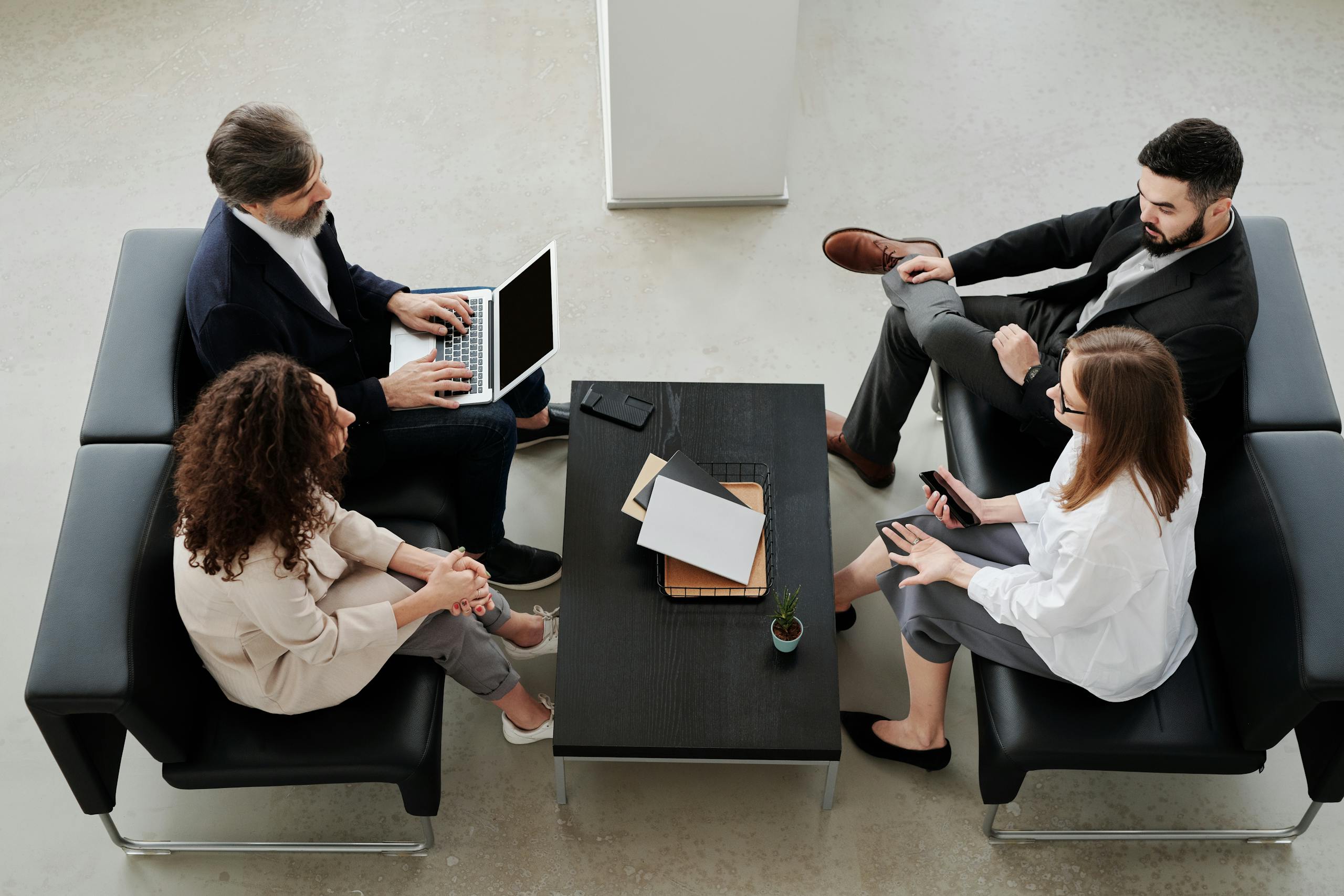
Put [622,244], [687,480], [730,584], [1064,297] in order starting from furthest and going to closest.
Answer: [622,244] < [1064,297] < [687,480] < [730,584]

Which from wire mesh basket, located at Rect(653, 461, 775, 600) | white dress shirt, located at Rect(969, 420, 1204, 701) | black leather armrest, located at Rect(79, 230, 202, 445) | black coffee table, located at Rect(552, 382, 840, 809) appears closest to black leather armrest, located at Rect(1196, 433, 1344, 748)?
white dress shirt, located at Rect(969, 420, 1204, 701)

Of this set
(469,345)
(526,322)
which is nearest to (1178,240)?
(526,322)

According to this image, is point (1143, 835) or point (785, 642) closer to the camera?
point (785, 642)

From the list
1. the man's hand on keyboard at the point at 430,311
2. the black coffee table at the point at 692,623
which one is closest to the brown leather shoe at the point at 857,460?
the black coffee table at the point at 692,623

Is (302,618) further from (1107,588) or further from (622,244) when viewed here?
(622,244)

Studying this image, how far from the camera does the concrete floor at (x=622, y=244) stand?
8.37 ft

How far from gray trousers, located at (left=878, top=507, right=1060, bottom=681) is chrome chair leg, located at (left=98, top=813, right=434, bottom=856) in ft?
3.83

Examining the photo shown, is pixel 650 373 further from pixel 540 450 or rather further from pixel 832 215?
pixel 832 215

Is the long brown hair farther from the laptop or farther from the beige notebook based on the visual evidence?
the laptop

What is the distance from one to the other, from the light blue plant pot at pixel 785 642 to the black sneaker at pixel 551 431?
1.08 meters

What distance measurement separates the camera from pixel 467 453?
8.89 feet

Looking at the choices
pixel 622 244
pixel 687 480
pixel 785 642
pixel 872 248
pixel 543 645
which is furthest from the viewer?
pixel 622 244

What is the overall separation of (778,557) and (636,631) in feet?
1.21

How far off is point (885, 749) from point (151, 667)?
1628mm
